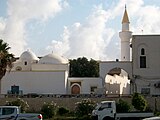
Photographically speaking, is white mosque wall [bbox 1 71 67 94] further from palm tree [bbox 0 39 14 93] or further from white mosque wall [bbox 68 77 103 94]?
palm tree [bbox 0 39 14 93]

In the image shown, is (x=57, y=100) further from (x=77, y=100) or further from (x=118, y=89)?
(x=118, y=89)

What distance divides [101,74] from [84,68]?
25323mm

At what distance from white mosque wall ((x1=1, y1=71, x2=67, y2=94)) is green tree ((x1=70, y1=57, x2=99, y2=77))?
64.5 ft

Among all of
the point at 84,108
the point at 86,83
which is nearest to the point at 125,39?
the point at 86,83

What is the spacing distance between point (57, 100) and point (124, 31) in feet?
73.2

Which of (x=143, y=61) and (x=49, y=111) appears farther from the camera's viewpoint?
(x=143, y=61)

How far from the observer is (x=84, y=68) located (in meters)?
74.8

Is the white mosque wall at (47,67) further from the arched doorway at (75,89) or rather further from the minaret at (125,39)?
the minaret at (125,39)

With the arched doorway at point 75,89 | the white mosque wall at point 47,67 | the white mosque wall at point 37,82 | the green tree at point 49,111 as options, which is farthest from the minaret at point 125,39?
the green tree at point 49,111

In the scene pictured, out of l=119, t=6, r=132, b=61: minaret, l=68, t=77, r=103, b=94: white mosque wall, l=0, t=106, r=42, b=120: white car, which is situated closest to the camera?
l=0, t=106, r=42, b=120: white car

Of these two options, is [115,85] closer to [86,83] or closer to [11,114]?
[86,83]

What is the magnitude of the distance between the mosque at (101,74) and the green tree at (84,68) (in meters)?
10.3

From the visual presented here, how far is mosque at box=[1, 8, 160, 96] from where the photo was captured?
4659cm

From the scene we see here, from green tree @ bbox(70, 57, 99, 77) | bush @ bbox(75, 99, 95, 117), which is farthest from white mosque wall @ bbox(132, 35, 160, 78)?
green tree @ bbox(70, 57, 99, 77)
